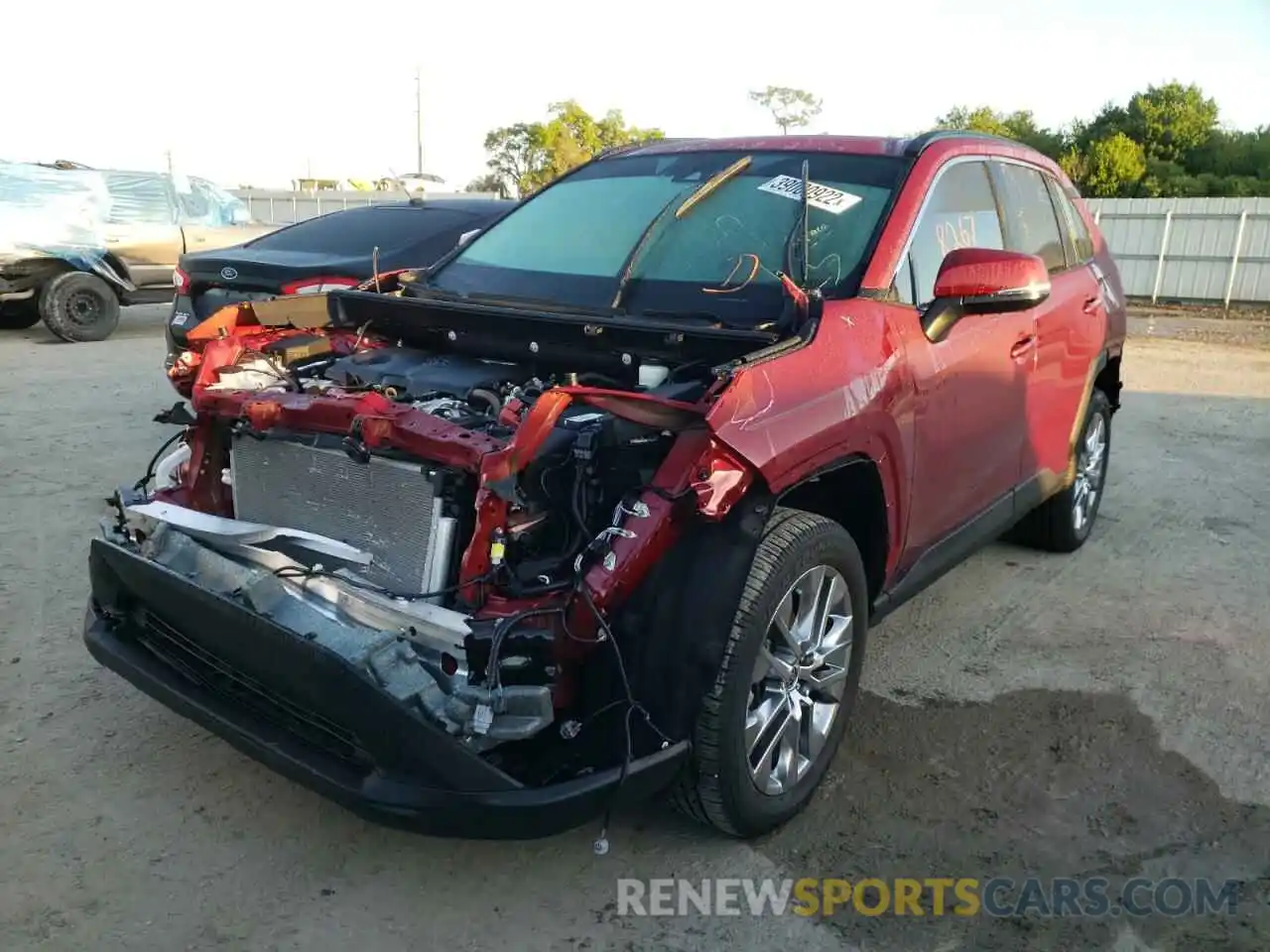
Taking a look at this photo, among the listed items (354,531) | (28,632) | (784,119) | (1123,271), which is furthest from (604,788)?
(784,119)

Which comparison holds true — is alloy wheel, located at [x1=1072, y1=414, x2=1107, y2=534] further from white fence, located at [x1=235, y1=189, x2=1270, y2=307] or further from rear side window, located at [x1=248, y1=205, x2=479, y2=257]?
white fence, located at [x1=235, y1=189, x2=1270, y2=307]

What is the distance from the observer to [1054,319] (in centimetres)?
433

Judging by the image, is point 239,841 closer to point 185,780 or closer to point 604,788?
point 185,780

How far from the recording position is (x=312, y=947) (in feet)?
8.23

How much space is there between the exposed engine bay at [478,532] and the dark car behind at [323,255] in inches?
161

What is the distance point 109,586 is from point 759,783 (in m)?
1.91

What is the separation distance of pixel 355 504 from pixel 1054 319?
299cm

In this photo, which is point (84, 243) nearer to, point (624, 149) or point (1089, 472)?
point (624, 149)

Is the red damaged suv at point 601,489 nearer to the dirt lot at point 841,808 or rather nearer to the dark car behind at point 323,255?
the dirt lot at point 841,808

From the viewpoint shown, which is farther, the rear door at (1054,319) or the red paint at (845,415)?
the rear door at (1054,319)

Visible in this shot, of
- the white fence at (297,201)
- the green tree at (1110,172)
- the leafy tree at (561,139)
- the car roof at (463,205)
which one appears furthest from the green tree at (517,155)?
the car roof at (463,205)

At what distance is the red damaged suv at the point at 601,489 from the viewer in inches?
97.6

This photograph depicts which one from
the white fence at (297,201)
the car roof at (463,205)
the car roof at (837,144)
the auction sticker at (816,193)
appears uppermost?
the car roof at (837,144)

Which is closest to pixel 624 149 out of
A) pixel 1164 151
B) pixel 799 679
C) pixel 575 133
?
pixel 799 679
